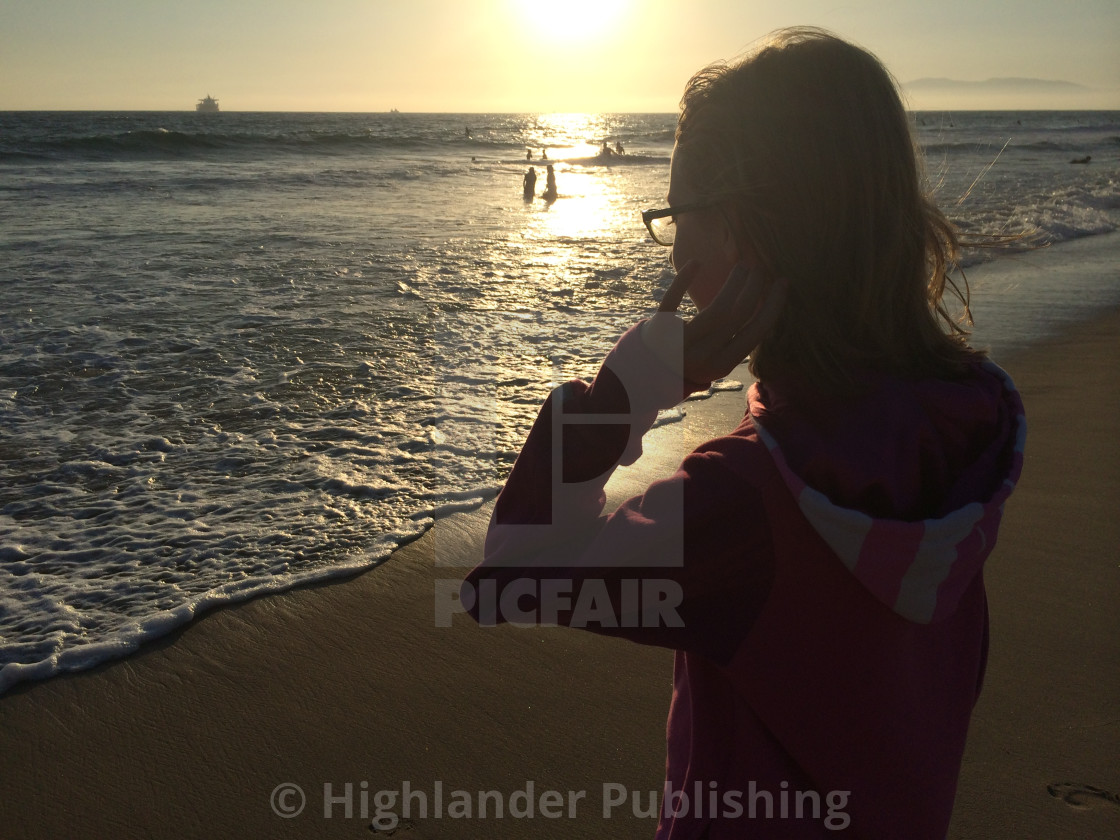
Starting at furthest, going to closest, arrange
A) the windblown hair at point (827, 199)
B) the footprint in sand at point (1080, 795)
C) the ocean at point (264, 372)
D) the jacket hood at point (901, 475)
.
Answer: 1. the ocean at point (264, 372)
2. the footprint in sand at point (1080, 795)
3. the windblown hair at point (827, 199)
4. the jacket hood at point (901, 475)

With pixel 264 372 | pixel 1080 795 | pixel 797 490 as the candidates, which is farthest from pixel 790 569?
pixel 264 372

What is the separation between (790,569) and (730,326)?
0.32m

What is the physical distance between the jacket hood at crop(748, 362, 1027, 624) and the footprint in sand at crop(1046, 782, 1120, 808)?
203 centimetres

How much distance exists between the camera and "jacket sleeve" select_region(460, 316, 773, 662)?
1.06 meters

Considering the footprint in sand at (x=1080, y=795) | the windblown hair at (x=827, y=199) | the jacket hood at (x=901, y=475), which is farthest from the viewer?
the footprint in sand at (x=1080, y=795)

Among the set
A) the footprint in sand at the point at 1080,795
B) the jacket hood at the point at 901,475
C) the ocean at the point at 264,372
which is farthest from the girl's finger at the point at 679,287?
the footprint in sand at the point at 1080,795

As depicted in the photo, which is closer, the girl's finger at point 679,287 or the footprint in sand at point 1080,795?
the girl's finger at point 679,287

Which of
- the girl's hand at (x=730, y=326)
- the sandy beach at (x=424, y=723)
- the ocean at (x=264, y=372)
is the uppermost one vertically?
the girl's hand at (x=730, y=326)

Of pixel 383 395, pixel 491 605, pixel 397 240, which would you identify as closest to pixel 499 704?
pixel 491 605

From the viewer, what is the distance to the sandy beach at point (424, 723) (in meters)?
2.64

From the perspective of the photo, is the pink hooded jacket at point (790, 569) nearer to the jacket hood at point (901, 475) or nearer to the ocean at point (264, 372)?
the jacket hood at point (901, 475)

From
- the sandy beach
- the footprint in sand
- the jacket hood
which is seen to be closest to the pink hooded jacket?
the jacket hood

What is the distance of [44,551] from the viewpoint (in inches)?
167

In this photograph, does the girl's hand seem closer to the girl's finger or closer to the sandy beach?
the girl's finger
